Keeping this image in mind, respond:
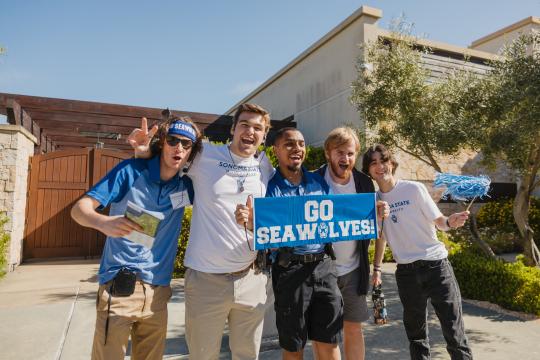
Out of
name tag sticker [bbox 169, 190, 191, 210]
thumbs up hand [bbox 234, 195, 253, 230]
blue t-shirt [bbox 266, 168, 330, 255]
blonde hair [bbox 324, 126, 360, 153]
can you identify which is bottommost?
thumbs up hand [bbox 234, 195, 253, 230]

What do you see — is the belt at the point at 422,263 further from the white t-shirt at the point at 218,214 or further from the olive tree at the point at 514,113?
the olive tree at the point at 514,113

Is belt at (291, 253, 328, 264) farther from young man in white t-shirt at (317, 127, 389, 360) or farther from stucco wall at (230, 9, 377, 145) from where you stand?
stucco wall at (230, 9, 377, 145)

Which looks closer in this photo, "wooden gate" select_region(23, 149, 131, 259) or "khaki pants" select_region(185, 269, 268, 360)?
"khaki pants" select_region(185, 269, 268, 360)

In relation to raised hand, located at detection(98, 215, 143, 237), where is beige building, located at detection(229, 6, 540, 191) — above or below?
above

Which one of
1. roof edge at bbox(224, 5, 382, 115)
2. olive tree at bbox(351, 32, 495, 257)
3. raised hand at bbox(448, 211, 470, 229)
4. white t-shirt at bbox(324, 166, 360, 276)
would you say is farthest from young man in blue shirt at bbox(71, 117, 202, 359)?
roof edge at bbox(224, 5, 382, 115)

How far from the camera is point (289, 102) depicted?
50.4 ft

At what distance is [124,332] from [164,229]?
27.2 inches

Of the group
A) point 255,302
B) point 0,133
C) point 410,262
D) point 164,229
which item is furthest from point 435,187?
point 0,133

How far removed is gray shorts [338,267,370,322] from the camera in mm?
2941

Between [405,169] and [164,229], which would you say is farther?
[405,169]

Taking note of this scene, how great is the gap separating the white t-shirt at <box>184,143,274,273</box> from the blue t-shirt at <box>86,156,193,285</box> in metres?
0.13

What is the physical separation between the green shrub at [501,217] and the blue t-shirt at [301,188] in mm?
12303

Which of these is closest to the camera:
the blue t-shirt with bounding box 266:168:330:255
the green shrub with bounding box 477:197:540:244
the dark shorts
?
the dark shorts

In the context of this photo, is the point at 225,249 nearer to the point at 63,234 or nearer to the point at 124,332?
the point at 124,332
